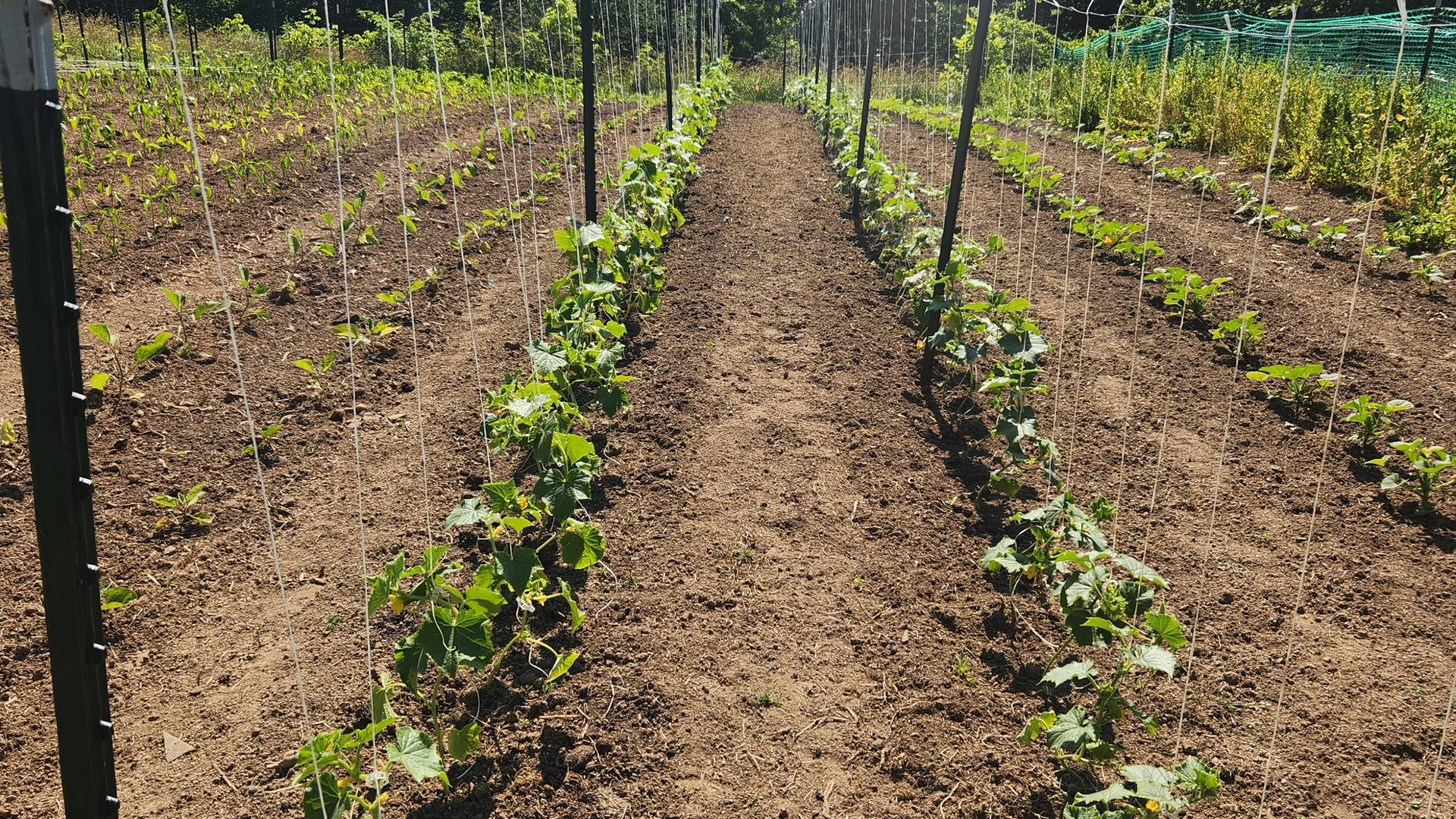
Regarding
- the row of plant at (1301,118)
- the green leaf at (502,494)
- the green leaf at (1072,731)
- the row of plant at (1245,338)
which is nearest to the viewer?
the green leaf at (1072,731)

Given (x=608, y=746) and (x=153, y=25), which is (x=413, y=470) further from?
(x=153, y=25)

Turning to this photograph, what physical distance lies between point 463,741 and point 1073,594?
1888mm

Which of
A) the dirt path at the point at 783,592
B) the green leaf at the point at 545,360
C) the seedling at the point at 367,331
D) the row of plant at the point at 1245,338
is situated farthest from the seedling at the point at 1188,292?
the seedling at the point at 367,331

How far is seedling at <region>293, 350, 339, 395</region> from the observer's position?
4531 mm

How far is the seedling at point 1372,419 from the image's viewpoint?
13.9ft

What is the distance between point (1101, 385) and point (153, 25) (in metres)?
28.0

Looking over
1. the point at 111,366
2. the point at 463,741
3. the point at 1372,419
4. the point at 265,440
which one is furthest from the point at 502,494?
the point at 1372,419

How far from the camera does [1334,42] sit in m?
14.6

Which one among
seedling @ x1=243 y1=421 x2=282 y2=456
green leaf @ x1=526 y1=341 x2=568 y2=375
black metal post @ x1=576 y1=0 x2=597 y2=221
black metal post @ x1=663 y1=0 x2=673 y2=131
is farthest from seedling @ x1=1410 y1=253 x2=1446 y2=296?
black metal post @ x1=663 y1=0 x2=673 y2=131

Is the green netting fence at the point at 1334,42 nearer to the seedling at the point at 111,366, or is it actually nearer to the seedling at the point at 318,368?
the seedling at the point at 318,368

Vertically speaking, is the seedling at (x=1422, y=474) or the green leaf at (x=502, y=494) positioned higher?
the green leaf at (x=502, y=494)

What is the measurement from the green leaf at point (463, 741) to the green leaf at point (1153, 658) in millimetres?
1870

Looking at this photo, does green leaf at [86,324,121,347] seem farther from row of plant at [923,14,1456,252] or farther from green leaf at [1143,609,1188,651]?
row of plant at [923,14,1456,252]

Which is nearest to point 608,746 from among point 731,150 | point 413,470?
point 413,470
